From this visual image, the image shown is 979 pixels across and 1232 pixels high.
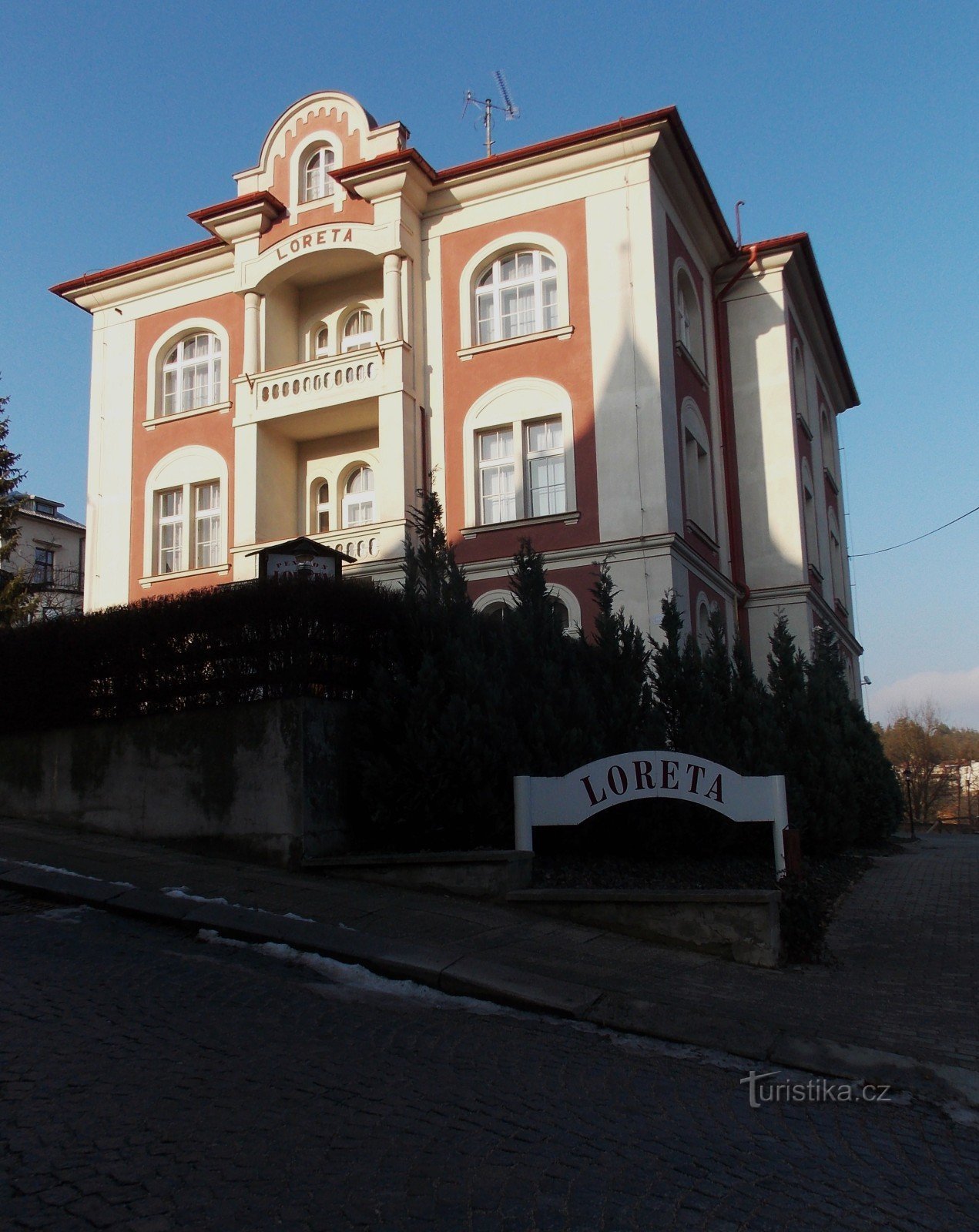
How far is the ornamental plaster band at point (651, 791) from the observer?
9.51 meters

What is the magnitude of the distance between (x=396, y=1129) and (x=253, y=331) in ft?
72.9

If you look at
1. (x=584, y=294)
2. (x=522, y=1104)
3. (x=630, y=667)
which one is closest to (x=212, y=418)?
(x=584, y=294)

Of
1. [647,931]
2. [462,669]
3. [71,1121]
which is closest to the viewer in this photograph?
[71,1121]

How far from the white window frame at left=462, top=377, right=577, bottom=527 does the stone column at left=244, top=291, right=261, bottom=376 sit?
5188 millimetres

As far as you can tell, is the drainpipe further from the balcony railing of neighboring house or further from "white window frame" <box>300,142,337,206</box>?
the balcony railing of neighboring house

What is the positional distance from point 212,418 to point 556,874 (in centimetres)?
1820

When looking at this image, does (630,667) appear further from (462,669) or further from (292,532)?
(292,532)

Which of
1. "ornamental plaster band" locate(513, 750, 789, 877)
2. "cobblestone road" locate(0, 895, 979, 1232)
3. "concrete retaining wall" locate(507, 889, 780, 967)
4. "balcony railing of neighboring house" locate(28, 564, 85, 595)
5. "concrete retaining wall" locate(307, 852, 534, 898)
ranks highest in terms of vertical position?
"balcony railing of neighboring house" locate(28, 564, 85, 595)

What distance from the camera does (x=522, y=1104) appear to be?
4.97 metres

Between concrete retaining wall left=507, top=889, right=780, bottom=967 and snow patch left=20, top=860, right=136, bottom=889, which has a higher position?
snow patch left=20, top=860, right=136, bottom=889

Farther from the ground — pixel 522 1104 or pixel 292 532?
pixel 292 532

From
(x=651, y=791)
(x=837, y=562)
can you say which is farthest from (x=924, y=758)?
(x=651, y=791)

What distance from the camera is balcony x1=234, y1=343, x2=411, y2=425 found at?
2286 cm

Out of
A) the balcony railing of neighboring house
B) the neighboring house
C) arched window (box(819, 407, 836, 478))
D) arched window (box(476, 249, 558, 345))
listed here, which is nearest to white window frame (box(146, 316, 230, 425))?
arched window (box(476, 249, 558, 345))
